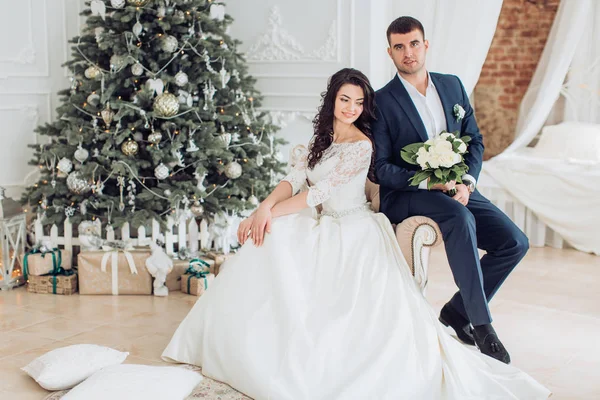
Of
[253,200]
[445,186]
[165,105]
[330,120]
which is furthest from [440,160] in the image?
[165,105]

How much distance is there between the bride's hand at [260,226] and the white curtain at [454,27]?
247cm

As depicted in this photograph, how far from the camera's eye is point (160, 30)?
5023 mm

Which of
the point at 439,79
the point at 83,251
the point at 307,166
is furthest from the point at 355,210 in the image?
the point at 83,251

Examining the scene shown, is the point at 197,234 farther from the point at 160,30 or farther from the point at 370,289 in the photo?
the point at 370,289

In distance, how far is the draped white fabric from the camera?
20.0ft

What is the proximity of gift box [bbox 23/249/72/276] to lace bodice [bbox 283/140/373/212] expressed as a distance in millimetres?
2031

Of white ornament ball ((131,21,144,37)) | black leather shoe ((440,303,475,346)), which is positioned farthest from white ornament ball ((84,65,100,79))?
black leather shoe ((440,303,475,346))

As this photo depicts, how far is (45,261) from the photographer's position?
195 inches

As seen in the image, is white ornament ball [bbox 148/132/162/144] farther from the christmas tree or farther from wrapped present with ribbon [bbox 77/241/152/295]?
wrapped present with ribbon [bbox 77/241/152/295]

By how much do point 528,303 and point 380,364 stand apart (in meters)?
2.01

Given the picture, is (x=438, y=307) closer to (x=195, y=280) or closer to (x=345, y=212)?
(x=345, y=212)

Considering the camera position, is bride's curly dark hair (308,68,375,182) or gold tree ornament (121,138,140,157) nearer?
bride's curly dark hair (308,68,375,182)

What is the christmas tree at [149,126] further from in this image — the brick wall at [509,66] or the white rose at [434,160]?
the brick wall at [509,66]

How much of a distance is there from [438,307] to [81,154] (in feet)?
8.01
